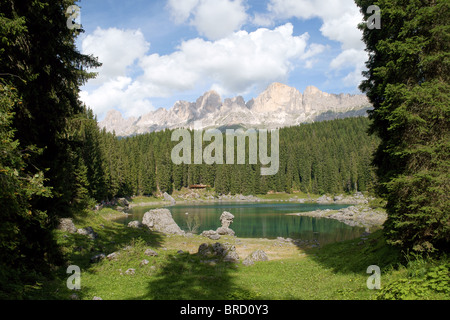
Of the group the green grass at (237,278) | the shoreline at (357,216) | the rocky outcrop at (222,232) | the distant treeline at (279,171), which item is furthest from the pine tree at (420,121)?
the distant treeline at (279,171)

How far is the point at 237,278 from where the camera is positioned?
685 inches

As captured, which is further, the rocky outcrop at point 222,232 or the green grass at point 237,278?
the rocky outcrop at point 222,232

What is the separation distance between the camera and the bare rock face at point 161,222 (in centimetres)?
4122

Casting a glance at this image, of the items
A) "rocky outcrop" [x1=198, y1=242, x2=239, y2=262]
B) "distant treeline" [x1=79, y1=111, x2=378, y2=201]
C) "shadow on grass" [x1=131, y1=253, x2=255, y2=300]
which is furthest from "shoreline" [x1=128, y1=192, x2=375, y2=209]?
"shadow on grass" [x1=131, y1=253, x2=255, y2=300]

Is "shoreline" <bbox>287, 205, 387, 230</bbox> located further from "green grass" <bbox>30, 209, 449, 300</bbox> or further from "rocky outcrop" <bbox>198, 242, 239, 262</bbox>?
"green grass" <bbox>30, 209, 449, 300</bbox>

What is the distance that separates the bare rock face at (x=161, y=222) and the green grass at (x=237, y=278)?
18245 millimetres

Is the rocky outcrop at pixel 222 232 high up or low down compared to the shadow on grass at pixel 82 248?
down

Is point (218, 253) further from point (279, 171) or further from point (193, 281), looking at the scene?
point (279, 171)

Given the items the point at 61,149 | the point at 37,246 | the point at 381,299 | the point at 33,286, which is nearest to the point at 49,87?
the point at 61,149

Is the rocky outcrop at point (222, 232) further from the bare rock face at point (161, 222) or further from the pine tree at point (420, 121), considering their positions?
the pine tree at point (420, 121)

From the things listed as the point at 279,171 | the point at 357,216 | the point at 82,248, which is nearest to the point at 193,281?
the point at 82,248

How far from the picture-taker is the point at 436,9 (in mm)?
11227
